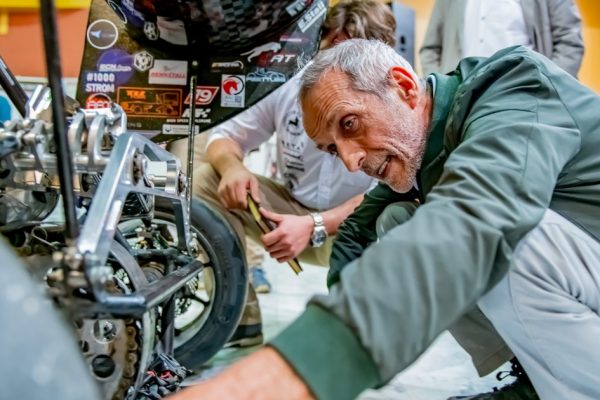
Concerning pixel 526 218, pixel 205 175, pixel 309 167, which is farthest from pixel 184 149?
pixel 526 218

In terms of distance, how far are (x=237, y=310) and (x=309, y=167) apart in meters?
0.40

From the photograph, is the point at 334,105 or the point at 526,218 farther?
the point at 334,105

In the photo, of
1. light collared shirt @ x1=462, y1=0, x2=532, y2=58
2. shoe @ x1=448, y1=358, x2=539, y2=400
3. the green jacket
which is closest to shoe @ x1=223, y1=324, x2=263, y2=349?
shoe @ x1=448, y1=358, x2=539, y2=400

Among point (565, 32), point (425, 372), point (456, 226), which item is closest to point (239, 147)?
point (425, 372)

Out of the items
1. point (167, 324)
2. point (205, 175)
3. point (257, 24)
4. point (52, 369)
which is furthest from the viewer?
point (205, 175)

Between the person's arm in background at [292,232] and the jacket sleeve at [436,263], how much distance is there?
66 cm

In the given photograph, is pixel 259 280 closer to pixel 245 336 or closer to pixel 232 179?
pixel 245 336

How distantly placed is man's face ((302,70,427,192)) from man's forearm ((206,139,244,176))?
1.59 feet

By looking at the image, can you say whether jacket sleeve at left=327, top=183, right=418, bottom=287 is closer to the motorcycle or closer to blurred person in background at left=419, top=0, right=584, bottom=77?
the motorcycle

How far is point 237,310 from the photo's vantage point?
117cm

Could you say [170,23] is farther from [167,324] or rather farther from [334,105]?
[167,324]

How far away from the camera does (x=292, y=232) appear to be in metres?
1.24

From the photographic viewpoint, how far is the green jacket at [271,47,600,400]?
0.45 m

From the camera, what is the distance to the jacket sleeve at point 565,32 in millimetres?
1683
